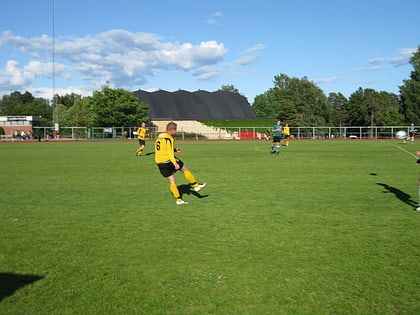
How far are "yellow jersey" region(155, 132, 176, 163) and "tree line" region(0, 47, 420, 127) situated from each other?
58965 mm

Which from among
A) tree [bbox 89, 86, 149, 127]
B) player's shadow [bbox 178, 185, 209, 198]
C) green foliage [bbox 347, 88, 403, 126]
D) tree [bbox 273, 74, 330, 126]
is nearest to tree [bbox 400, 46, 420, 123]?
green foliage [bbox 347, 88, 403, 126]

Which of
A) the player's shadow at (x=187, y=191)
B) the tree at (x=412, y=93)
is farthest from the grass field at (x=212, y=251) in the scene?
the tree at (x=412, y=93)

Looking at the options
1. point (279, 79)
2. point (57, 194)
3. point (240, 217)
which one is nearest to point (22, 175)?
point (57, 194)

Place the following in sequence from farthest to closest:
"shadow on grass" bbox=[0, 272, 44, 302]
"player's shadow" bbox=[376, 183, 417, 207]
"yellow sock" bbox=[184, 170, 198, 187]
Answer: "yellow sock" bbox=[184, 170, 198, 187] < "player's shadow" bbox=[376, 183, 417, 207] < "shadow on grass" bbox=[0, 272, 44, 302]

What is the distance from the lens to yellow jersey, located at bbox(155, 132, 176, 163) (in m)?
8.96

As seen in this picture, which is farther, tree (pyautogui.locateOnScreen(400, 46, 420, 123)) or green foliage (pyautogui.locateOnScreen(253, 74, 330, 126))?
green foliage (pyautogui.locateOnScreen(253, 74, 330, 126))

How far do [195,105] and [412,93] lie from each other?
53681mm

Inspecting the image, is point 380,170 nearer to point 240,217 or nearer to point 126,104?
point 240,217

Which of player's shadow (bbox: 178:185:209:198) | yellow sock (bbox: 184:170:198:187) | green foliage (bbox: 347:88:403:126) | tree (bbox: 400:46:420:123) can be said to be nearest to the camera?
yellow sock (bbox: 184:170:198:187)

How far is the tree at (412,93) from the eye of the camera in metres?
70.9

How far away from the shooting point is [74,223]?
7164 mm

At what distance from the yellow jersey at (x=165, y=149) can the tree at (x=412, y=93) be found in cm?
7307

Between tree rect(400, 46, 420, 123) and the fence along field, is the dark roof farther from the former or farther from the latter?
tree rect(400, 46, 420, 123)

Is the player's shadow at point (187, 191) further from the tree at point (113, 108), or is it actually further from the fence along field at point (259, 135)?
the tree at point (113, 108)
